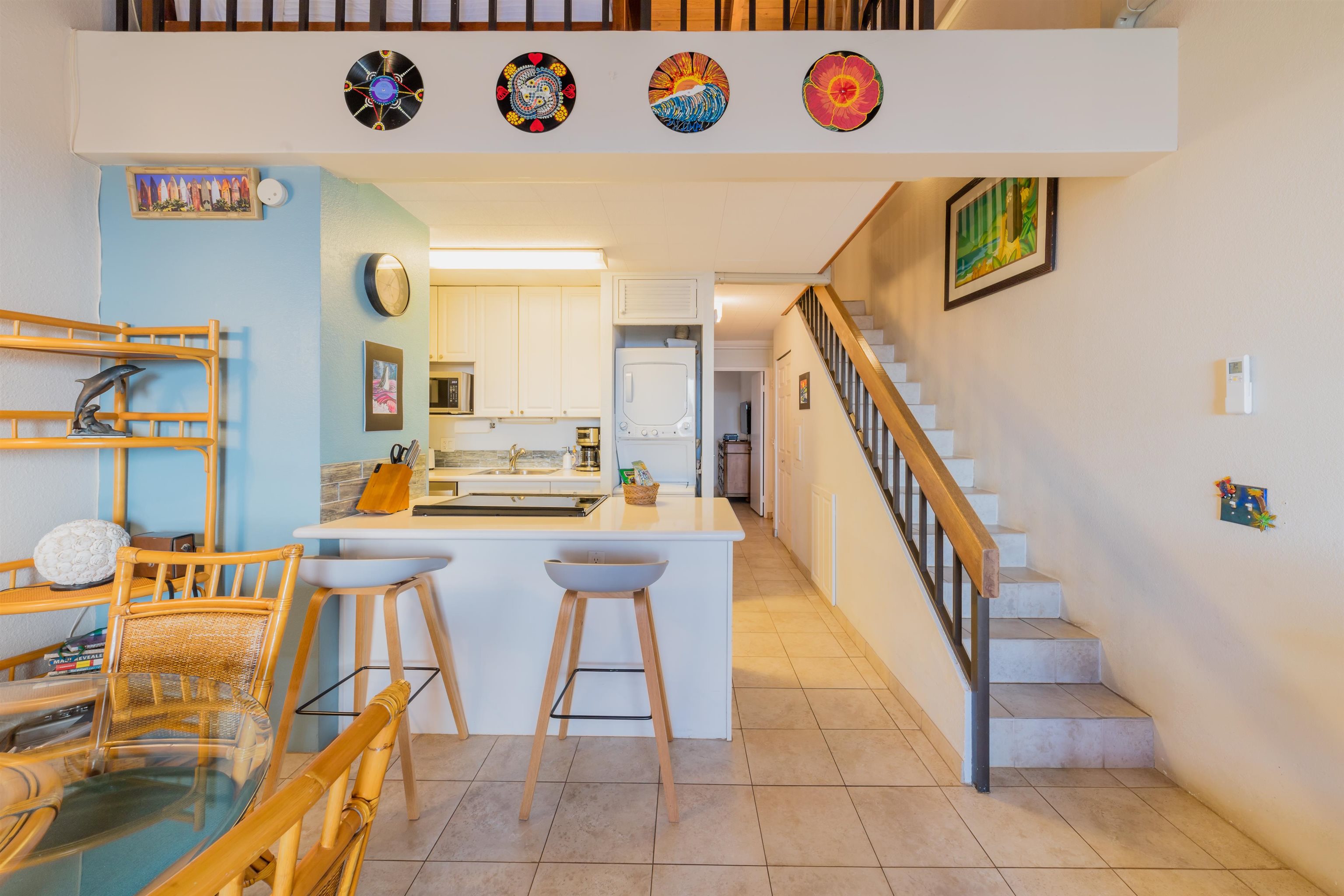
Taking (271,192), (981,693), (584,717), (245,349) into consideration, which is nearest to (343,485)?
(245,349)

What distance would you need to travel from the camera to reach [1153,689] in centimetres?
214

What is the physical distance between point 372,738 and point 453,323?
4.25m

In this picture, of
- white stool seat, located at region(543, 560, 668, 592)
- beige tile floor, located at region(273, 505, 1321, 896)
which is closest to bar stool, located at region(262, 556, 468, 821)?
beige tile floor, located at region(273, 505, 1321, 896)

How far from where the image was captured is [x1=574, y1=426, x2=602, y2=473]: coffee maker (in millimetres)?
4754

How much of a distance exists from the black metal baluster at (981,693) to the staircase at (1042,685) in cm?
14

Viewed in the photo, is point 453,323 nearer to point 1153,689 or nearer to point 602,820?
point 602,820

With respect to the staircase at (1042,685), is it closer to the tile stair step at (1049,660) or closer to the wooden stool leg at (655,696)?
the tile stair step at (1049,660)

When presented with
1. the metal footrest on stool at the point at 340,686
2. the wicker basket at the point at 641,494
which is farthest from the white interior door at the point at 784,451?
the metal footrest on stool at the point at 340,686

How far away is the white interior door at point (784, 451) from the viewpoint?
5.65 m

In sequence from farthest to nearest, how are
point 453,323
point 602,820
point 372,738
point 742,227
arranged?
point 453,323
point 742,227
point 602,820
point 372,738

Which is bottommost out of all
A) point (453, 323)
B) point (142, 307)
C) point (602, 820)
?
point (602, 820)

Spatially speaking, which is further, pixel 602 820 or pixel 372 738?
pixel 602 820

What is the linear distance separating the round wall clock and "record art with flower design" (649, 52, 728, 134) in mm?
1455

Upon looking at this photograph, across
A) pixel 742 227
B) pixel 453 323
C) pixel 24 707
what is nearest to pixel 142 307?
pixel 24 707
